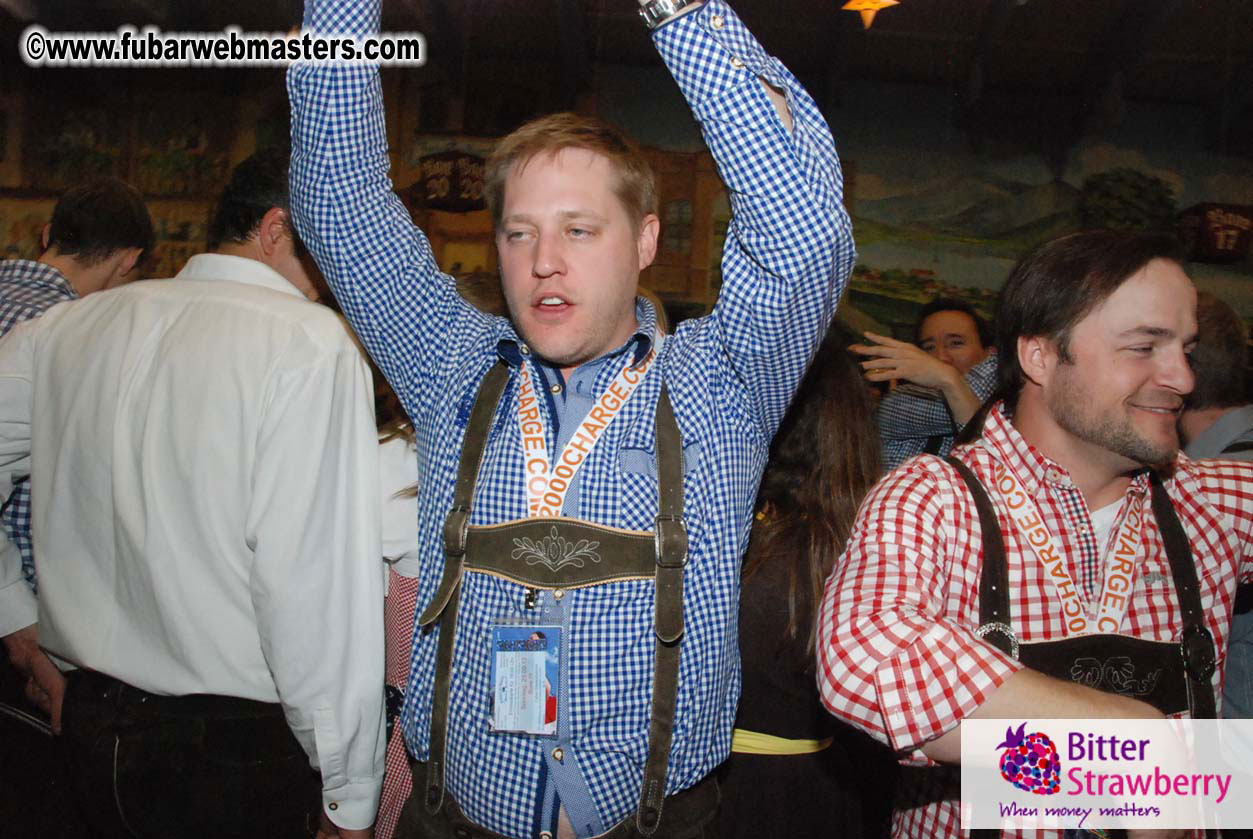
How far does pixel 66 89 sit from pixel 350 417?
8.65m

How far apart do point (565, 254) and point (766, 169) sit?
15.2 inches

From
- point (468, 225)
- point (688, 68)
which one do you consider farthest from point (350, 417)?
point (468, 225)

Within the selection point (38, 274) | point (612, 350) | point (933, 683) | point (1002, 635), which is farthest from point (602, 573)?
point (38, 274)

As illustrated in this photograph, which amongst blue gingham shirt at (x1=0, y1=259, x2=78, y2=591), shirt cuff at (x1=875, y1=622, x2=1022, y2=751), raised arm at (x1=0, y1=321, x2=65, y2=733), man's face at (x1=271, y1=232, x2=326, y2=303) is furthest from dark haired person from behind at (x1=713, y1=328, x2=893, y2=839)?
blue gingham shirt at (x1=0, y1=259, x2=78, y2=591)

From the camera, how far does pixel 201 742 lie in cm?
160

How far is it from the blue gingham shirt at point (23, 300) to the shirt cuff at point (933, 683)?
197 cm

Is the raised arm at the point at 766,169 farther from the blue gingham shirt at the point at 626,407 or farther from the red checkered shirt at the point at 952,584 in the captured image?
the red checkered shirt at the point at 952,584

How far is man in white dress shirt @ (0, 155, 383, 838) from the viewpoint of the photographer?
158cm

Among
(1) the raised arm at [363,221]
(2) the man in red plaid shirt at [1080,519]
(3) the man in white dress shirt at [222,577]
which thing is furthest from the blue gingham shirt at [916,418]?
(3) the man in white dress shirt at [222,577]

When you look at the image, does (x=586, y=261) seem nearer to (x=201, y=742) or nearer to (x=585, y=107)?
(x=201, y=742)

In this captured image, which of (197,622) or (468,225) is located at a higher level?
(468,225)

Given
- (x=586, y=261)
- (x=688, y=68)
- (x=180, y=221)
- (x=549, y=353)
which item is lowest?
(x=549, y=353)

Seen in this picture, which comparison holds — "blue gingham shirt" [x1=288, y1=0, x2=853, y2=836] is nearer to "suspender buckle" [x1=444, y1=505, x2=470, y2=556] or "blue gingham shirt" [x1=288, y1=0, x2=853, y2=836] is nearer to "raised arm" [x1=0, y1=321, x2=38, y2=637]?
"suspender buckle" [x1=444, y1=505, x2=470, y2=556]

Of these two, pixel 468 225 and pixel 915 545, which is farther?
pixel 468 225
